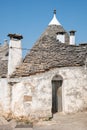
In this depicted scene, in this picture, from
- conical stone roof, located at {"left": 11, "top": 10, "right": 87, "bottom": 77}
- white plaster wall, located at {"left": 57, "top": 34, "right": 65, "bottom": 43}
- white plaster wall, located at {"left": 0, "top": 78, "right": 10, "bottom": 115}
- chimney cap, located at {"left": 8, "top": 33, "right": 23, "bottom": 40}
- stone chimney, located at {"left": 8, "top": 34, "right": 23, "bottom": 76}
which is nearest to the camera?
white plaster wall, located at {"left": 0, "top": 78, "right": 10, "bottom": 115}

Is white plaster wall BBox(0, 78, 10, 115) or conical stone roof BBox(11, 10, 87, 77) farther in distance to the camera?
conical stone roof BBox(11, 10, 87, 77)

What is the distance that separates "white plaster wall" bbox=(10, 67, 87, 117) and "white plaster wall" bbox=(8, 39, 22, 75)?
86 centimetres

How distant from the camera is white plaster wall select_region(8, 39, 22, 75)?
1340cm

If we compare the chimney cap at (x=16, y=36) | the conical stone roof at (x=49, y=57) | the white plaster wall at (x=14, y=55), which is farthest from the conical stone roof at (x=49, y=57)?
the chimney cap at (x=16, y=36)

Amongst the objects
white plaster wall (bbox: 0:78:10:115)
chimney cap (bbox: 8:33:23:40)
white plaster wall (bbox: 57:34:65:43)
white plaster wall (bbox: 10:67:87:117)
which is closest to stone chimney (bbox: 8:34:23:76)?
chimney cap (bbox: 8:33:23:40)

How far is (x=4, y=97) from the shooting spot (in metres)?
13.3

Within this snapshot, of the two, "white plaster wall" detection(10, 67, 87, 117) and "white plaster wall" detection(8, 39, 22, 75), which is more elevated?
"white plaster wall" detection(8, 39, 22, 75)

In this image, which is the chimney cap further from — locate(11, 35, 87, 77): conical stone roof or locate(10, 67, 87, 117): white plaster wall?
locate(10, 67, 87, 117): white plaster wall

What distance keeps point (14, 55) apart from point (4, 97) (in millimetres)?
2359

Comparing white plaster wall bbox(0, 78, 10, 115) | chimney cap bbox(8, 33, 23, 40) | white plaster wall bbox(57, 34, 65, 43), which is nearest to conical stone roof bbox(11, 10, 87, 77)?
white plaster wall bbox(0, 78, 10, 115)

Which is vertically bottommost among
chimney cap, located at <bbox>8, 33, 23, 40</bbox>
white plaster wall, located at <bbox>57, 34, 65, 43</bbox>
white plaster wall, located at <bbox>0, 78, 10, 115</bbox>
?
white plaster wall, located at <bbox>0, 78, 10, 115</bbox>

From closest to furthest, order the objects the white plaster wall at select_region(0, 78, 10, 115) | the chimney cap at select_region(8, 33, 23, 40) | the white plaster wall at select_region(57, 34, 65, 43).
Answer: the white plaster wall at select_region(0, 78, 10, 115) < the chimney cap at select_region(8, 33, 23, 40) < the white plaster wall at select_region(57, 34, 65, 43)

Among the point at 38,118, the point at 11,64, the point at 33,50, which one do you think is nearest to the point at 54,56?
the point at 33,50

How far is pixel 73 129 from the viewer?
1070 centimetres
